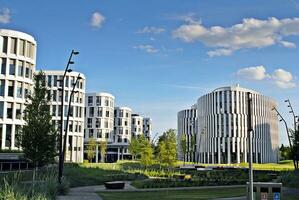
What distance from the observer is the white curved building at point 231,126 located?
120875 mm

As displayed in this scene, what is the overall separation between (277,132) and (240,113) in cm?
3861

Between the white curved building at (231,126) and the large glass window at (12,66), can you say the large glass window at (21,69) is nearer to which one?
the large glass window at (12,66)

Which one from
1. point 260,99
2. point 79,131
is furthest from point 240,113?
point 79,131

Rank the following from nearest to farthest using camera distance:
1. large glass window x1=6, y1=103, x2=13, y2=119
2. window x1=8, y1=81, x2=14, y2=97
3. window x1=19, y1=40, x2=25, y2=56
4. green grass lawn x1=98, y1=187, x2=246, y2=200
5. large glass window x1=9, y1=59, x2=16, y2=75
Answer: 1. green grass lawn x1=98, y1=187, x2=246, y2=200
2. large glass window x1=6, y1=103, x2=13, y2=119
3. window x1=8, y1=81, x2=14, y2=97
4. large glass window x1=9, y1=59, x2=16, y2=75
5. window x1=19, y1=40, x2=25, y2=56

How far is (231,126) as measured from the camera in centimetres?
12169

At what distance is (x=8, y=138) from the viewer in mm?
59375

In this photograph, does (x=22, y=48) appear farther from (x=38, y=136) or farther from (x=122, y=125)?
(x=122, y=125)

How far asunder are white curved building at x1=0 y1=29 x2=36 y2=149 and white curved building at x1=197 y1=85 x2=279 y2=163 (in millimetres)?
65322

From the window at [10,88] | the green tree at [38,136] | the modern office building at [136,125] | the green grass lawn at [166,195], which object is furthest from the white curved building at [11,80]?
the modern office building at [136,125]

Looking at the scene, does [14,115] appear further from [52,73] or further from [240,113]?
[240,113]

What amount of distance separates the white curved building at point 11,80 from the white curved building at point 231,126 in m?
65.3

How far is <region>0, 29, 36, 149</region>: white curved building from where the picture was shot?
58.9 meters

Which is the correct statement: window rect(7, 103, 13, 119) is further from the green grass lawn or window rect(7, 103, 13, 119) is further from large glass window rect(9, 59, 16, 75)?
the green grass lawn

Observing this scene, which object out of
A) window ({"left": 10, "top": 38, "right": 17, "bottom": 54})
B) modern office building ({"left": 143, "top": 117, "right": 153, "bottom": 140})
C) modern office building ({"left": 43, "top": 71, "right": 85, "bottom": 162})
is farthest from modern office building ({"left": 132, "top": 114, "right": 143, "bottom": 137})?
window ({"left": 10, "top": 38, "right": 17, "bottom": 54})
